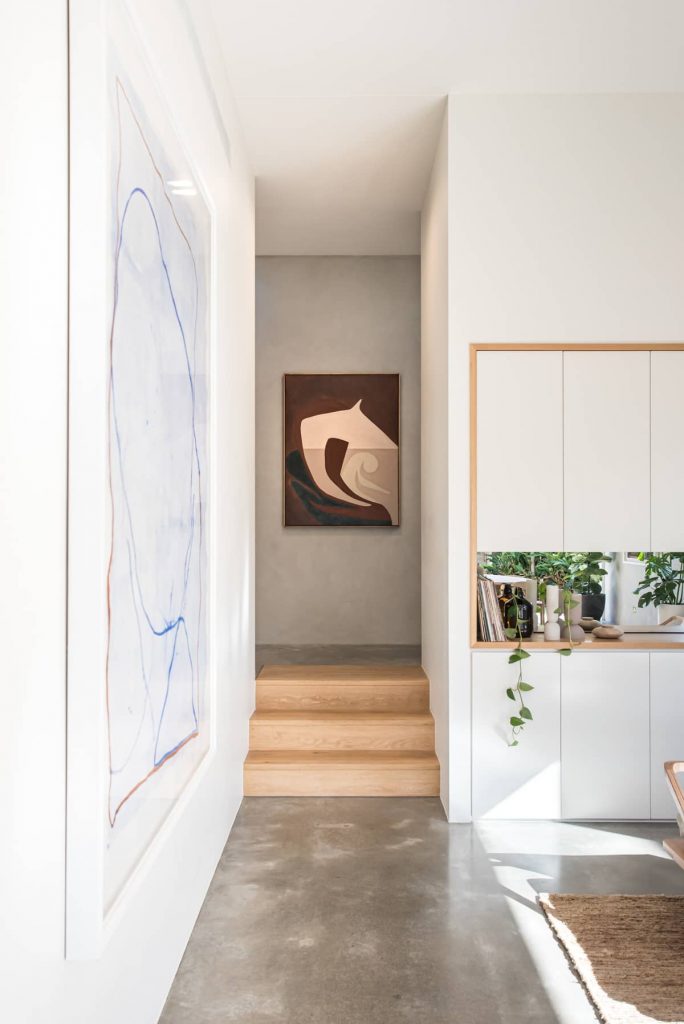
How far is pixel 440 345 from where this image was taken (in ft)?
12.3

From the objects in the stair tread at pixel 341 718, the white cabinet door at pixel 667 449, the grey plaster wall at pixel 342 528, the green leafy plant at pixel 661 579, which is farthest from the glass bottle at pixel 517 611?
the grey plaster wall at pixel 342 528

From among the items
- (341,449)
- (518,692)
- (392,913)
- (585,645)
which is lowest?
(392,913)

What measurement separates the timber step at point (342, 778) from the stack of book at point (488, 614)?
0.74m

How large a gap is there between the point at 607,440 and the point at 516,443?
40cm

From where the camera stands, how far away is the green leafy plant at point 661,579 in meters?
3.58

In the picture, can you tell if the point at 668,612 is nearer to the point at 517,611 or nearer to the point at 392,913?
the point at 517,611

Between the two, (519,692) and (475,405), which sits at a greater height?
(475,405)

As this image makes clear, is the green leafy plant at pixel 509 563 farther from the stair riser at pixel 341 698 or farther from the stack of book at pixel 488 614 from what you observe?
the stair riser at pixel 341 698

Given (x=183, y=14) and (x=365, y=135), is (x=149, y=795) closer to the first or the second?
(x=183, y=14)

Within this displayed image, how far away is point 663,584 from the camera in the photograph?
360 centimetres

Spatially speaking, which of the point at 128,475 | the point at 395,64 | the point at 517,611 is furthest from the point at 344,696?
the point at 395,64

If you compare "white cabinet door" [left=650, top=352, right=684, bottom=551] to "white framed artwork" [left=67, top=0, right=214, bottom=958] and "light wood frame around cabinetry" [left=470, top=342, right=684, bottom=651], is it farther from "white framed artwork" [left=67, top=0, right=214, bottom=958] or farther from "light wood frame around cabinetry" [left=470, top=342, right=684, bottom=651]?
"white framed artwork" [left=67, top=0, right=214, bottom=958]

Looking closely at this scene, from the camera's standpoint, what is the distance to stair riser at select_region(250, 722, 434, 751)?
13.0ft

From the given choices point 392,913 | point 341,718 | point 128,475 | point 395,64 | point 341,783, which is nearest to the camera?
point 128,475
